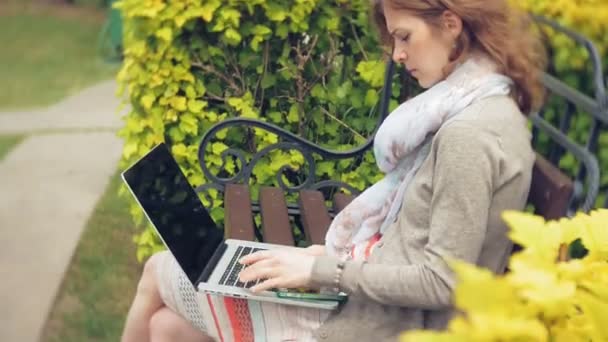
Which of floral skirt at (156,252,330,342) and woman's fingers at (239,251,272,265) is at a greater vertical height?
woman's fingers at (239,251,272,265)

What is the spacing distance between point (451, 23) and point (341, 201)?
1.10m

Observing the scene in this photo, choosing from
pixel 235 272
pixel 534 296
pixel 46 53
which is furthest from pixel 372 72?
pixel 46 53

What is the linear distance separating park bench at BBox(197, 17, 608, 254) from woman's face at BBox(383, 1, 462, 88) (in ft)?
1.36

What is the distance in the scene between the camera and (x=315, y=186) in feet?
9.98

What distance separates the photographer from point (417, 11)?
6.01 feet

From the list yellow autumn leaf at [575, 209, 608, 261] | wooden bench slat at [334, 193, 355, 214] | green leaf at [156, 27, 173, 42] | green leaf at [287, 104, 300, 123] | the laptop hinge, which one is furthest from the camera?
green leaf at [287, 104, 300, 123]

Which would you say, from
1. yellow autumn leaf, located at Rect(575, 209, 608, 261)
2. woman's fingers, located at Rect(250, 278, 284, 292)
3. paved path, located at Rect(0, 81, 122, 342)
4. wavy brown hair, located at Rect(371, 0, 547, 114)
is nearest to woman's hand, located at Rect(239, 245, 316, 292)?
woman's fingers, located at Rect(250, 278, 284, 292)

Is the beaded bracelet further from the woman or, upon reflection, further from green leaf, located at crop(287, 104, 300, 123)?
green leaf, located at crop(287, 104, 300, 123)

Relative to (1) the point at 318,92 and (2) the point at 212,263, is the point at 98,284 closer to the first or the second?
(1) the point at 318,92

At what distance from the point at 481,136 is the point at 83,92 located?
7472 millimetres

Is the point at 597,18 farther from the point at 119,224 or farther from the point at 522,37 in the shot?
the point at 119,224

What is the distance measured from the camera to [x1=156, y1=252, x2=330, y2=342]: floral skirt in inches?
76.2

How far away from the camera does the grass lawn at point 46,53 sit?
8.75 meters

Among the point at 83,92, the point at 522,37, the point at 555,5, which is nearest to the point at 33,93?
the point at 83,92
